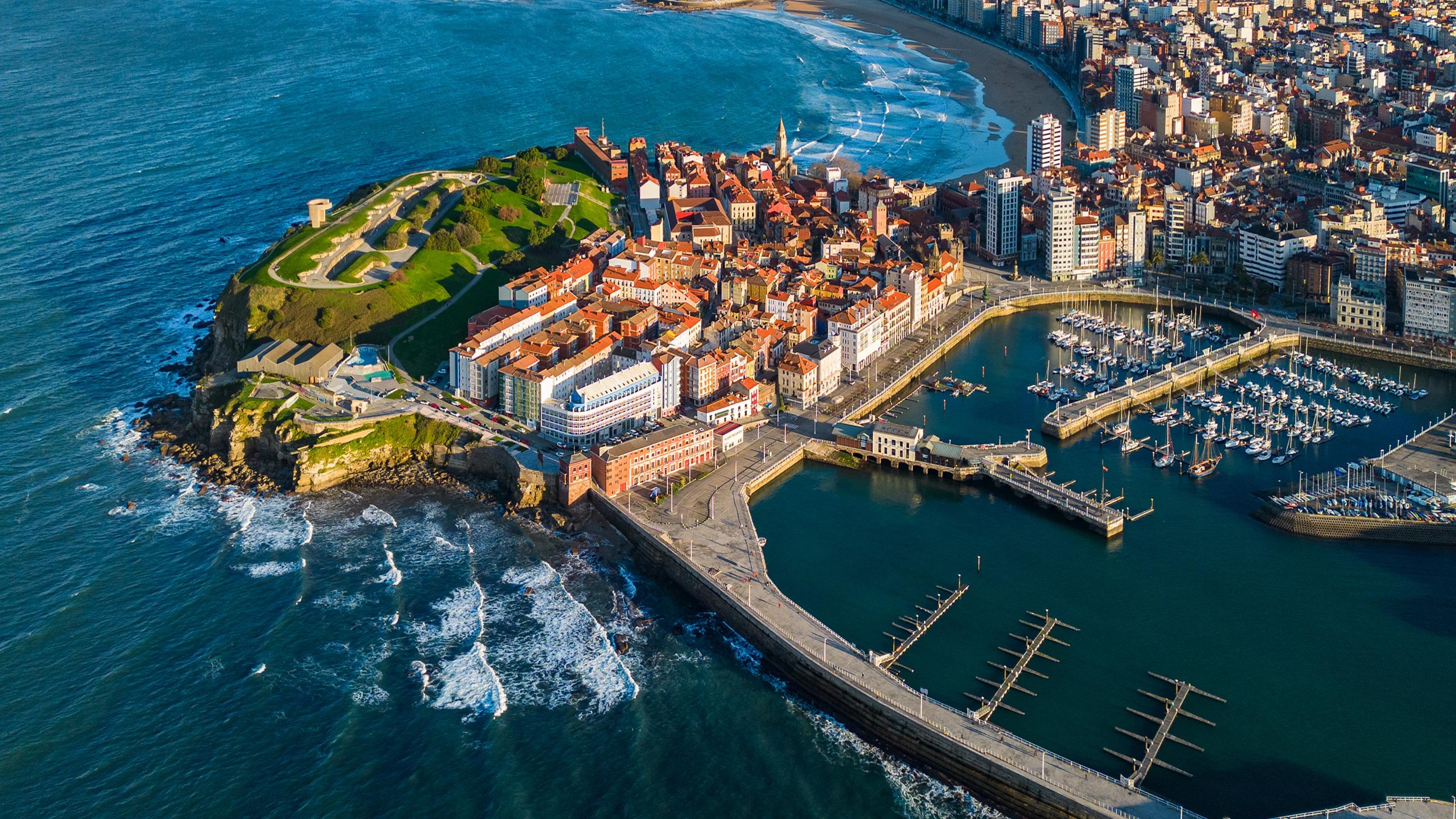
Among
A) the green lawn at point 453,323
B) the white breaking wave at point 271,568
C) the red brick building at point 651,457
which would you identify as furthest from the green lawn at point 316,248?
the red brick building at point 651,457

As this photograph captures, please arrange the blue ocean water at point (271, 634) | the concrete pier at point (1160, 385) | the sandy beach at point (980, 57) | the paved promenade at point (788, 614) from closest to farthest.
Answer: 1. the paved promenade at point (788, 614)
2. the blue ocean water at point (271, 634)
3. the concrete pier at point (1160, 385)
4. the sandy beach at point (980, 57)

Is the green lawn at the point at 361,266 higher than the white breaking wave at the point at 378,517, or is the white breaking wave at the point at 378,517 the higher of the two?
the green lawn at the point at 361,266

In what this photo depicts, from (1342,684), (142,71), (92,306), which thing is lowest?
(1342,684)

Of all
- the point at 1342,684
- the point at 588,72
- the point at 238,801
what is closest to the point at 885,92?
the point at 588,72

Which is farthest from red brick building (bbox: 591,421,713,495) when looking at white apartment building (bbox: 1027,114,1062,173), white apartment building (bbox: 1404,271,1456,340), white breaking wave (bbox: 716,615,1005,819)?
white apartment building (bbox: 1027,114,1062,173)

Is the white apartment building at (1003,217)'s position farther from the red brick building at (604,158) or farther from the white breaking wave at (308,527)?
the white breaking wave at (308,527)

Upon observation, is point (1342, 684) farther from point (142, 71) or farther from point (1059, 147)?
point (142, 71)
